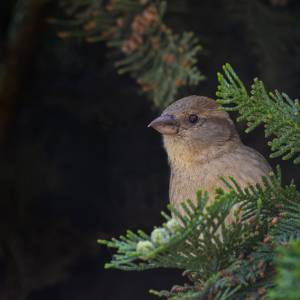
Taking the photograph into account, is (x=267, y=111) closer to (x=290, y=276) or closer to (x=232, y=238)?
(x=232, y=238)

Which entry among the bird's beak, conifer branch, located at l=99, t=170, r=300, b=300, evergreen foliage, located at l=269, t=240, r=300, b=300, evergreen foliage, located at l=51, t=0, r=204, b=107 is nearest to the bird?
the bird's beak

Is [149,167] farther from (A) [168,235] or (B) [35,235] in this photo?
(A) [168,235]

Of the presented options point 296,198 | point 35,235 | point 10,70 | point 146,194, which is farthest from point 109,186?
point 296,198

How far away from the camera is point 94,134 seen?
3812mm

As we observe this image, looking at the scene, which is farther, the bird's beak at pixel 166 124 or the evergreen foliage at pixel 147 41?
the evergreen foliage at pixel 147 41

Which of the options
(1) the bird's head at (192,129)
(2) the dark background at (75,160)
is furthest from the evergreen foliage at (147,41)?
(2) the dark background at (75,160)

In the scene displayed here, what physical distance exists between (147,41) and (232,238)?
71.2 inches

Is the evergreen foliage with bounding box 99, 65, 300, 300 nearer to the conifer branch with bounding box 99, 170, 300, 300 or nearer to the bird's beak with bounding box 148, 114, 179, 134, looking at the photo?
the conifer branch with bounding box 99, 170, 300, 300

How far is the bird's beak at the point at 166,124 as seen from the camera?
2.54m

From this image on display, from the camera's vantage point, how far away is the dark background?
3.50 m

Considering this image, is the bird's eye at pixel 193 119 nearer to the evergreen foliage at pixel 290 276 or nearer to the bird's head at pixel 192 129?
the bird's head at pixel 192 129

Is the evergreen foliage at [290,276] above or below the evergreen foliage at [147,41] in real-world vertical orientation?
below

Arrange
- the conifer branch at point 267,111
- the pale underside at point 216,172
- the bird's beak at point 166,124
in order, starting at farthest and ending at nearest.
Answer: the bird's beak at point 166,124 < the pale underside at point 216,172 < the conifer branch at point 267,111

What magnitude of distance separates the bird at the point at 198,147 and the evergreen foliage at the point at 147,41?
20cm
